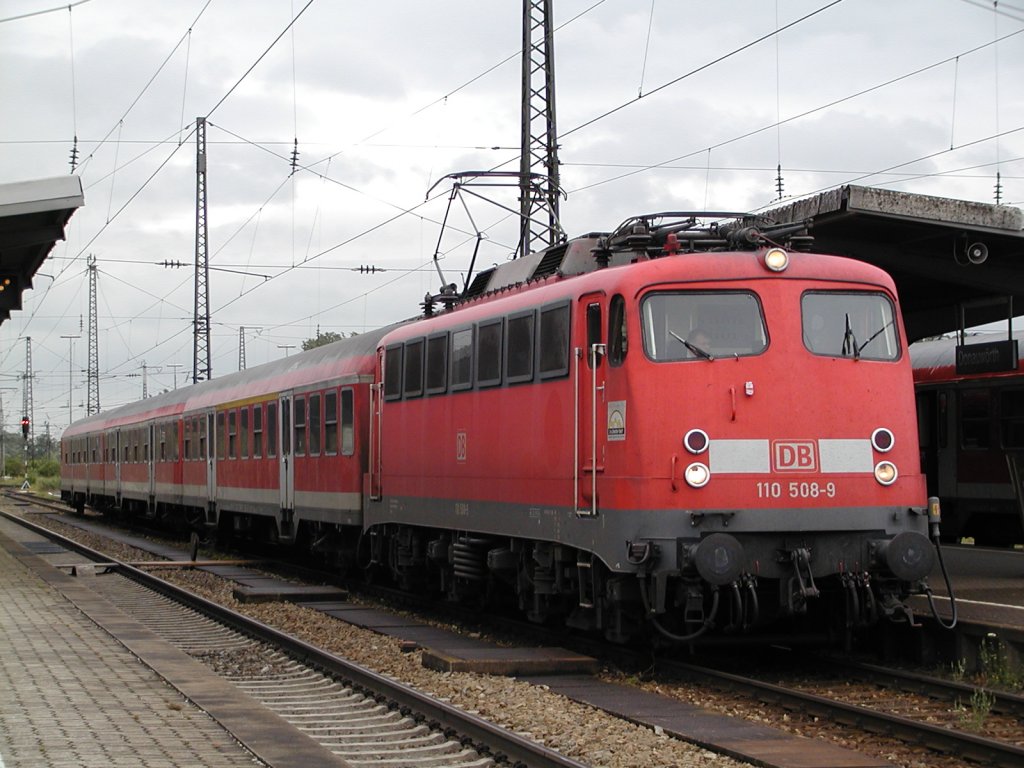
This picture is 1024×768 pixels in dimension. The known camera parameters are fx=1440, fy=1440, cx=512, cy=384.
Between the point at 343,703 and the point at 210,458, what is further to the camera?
the point at 210,458

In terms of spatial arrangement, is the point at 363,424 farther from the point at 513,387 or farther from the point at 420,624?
the point at 513,387

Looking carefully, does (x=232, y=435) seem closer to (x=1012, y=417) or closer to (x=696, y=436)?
(x=1012, y=417)

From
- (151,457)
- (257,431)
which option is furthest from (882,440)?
(151,457)

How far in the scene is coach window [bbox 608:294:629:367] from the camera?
37.5ft

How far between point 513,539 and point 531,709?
3.76m

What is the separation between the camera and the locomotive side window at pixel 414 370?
16031 mm

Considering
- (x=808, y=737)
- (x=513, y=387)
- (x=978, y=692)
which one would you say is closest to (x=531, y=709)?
(x=808, y=737)

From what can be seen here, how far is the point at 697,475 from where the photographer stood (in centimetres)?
1101

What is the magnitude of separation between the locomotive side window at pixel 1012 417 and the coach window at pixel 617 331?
13.1 metres

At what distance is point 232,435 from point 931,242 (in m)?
15.6

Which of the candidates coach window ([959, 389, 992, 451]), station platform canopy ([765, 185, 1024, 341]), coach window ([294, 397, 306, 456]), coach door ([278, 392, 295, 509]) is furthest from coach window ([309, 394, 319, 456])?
coach window ([959, 389, 992, 451])

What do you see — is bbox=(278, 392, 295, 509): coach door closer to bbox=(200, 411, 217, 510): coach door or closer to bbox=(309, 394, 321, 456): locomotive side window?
bbox=(309, 394, 321, 456): locomotive side window

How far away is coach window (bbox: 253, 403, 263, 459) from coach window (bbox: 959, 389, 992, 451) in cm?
1193

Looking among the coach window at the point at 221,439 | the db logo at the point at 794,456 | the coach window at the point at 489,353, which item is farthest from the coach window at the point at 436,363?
the coach window at the point at 221,439
